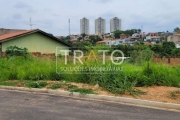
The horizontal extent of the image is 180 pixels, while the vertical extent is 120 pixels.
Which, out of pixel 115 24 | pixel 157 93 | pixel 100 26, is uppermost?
pixel 115 24

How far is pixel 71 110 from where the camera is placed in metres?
5.68

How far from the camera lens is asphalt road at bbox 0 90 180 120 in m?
5.07

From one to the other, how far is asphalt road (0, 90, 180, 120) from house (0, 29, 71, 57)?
1598 cm

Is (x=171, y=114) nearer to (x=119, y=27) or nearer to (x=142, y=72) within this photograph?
(x=142, y=72)

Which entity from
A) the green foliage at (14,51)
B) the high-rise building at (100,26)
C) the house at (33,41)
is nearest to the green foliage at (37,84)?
the green foliage at (14,51)

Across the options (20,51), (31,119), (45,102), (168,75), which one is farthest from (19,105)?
(20,51)

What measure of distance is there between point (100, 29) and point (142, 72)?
215 ft

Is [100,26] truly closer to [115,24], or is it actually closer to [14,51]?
[115,24]

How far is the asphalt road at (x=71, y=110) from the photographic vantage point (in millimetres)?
5066

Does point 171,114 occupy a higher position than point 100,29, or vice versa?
point 100,29

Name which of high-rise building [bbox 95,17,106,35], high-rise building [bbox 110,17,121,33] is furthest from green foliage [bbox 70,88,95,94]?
high-rise building [bbox 110,17,121,33]

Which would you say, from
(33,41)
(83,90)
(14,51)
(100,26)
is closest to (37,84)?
(83,90)

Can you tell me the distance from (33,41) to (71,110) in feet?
65.0

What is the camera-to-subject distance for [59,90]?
8.02 m
